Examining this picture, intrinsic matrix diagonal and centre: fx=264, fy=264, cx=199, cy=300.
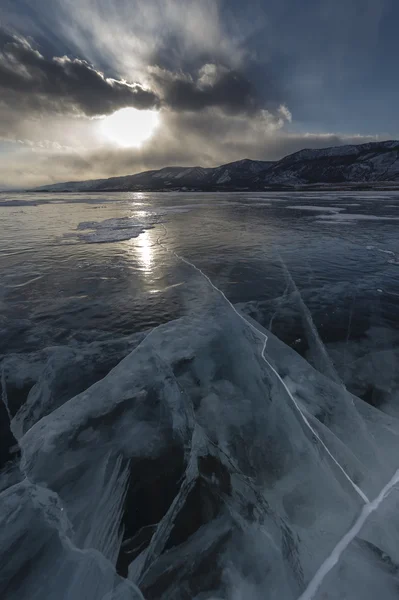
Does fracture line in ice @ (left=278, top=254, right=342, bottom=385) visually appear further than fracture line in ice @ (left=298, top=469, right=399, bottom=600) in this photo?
Yes

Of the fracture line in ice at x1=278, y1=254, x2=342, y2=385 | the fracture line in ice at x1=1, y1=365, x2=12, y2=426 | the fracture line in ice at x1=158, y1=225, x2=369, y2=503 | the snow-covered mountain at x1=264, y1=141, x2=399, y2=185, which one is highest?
the snow-covered mountain at x1=264, y1=141, x2=399, y2=185

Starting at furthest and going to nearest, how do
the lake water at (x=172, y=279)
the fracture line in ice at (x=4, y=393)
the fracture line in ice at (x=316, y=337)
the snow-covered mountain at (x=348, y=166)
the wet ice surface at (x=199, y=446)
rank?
the snow-covered mountain at (x=348, y=166) < the lake water at (x=172, y=279) < the fracture line in ice at (x=316, y=337) < the fracture line in ice at (x=4, y=393) < the wet ice surface at (x=199, y=446)

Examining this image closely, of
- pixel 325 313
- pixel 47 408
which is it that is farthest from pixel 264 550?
pixel 325 313

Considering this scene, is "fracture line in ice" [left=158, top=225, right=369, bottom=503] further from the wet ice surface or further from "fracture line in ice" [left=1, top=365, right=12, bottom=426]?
"fracture line in ice" [left=1, top=365, right=12, bottom=426]

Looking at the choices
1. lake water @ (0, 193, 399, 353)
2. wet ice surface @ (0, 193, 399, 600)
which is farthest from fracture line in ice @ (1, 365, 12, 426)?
lake water @ (0, 193, 399, 353)

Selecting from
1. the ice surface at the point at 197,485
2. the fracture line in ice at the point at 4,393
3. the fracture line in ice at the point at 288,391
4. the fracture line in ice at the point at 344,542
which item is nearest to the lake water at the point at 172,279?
the fracture line in ice at the point at 288,391

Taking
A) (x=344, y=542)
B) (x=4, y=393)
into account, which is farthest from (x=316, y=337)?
(x=4, y=393)

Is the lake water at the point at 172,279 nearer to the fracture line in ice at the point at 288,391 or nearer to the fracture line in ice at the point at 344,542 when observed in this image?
the fracture line in ice at the point at 288,391
